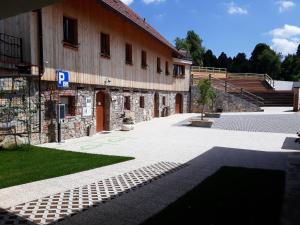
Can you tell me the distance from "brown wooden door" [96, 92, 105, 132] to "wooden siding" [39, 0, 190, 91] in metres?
0.90

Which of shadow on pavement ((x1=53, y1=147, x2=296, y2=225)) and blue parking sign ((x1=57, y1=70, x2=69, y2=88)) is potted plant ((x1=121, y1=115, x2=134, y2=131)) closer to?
blue parking sign ((x1=57, y1=70, x2=69, y2=88))

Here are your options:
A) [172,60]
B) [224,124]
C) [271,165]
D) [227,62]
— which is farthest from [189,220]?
[227,62]

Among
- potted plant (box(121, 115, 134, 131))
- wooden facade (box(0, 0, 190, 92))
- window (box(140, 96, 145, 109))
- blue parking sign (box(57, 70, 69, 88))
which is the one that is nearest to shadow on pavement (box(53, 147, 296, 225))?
blue parking sign (box(57, 70, 69, 88))

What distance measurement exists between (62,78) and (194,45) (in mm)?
61658

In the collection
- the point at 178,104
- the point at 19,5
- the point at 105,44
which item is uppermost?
the point at 105,44

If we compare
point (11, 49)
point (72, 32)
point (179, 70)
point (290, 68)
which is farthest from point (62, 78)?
point (290, 68)

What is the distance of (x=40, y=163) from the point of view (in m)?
9.62

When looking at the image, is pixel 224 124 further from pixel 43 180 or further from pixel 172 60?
pixel 43 180

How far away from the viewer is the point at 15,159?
32.9 ft

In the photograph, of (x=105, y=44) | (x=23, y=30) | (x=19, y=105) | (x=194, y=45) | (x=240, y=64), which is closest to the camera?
(x=19, y=105)

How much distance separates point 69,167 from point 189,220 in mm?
4894

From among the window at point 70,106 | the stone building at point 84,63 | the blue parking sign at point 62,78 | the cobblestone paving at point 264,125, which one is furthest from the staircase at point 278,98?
the blue parking sign at point 62,78

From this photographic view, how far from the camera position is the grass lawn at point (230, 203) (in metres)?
5.43

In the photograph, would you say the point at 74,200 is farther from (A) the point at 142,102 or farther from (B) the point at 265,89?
(B) the point at 265,89
